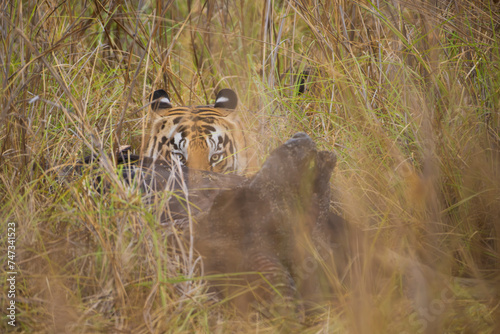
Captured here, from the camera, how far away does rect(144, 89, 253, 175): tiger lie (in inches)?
140

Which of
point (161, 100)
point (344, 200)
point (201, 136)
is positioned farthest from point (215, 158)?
point (344, 200)

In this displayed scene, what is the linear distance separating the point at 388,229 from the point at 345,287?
54cm

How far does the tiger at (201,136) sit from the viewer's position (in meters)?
3.56

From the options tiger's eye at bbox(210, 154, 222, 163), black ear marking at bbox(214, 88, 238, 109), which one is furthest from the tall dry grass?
tiger's eye at bbox(210, 154, 222, 163)

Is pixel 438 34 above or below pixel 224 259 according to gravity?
above

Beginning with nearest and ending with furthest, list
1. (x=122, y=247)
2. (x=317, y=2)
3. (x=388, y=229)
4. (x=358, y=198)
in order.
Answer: (x=122, y=247), (x=388, y=229), (x=358, y=198), (x=317, y=2)

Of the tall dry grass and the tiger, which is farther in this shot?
the tiger

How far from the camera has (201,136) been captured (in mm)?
3600

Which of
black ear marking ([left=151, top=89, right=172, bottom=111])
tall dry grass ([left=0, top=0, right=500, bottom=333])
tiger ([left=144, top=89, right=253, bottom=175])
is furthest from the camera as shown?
black ear marking ([left=151, top=89, right=172, bottom=111])

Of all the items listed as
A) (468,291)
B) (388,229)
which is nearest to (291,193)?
(388,229)

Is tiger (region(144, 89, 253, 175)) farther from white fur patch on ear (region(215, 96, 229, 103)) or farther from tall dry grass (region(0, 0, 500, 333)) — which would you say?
tall dry grass (region(0, 0, 500, 333))

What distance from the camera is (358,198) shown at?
2.91 meters

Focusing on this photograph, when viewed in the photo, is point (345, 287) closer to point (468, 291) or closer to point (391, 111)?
point (468, 291)

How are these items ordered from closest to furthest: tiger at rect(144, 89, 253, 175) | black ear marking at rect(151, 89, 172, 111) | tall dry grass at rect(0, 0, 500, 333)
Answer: tall dry grass at rect(0, 0, 500, 333), tiger at rect(144, 89, 253, 175), black ear marking at rect(151, 89, 172, 111)
